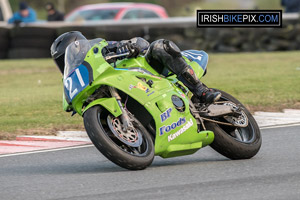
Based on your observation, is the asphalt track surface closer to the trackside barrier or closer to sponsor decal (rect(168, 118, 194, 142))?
sponsor decal (rect(168, 118, 194, 142))

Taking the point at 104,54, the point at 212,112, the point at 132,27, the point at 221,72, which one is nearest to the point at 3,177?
the point at 104,54

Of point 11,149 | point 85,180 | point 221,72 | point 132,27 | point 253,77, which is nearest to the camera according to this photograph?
point 85,180

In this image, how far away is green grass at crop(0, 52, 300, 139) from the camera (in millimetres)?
10172

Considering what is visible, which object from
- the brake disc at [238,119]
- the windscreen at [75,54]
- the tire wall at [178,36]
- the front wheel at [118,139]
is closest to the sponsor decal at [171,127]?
the front wheel at [118,139]

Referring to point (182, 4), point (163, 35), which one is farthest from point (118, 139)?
point (182, 4)

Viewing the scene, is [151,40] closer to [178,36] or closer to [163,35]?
[163,35]

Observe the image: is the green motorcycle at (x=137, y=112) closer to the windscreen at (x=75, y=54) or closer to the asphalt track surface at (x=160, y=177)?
the windscreen at (x=75, y=54)

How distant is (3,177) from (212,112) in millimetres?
1943

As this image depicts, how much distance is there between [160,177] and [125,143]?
1.32 feet

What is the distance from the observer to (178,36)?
21.0 metres

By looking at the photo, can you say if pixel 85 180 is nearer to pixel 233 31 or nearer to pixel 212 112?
pixel 212 112

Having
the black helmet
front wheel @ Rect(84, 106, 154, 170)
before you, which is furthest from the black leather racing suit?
front wheel @ Rect(84, 106, 154, 170)

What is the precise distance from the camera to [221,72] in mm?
16250

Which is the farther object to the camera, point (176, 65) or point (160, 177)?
point (176, 65)
